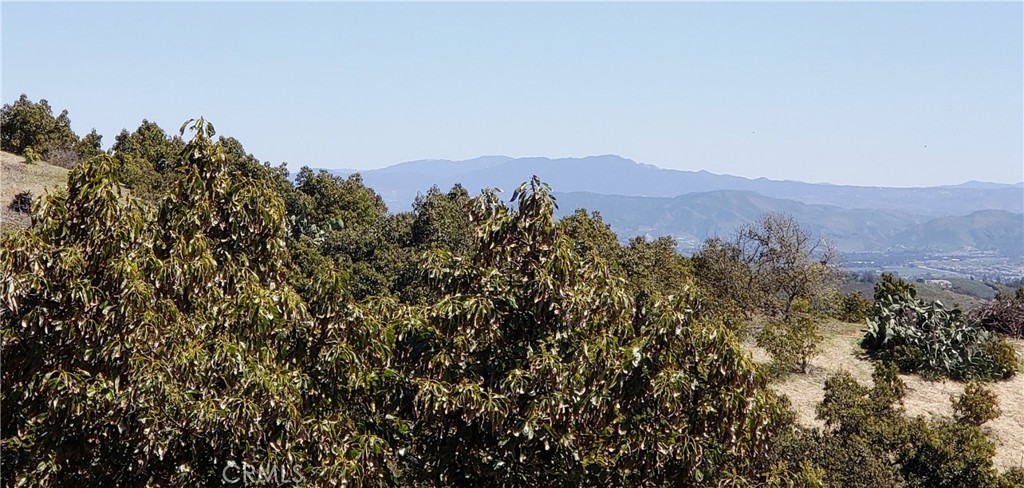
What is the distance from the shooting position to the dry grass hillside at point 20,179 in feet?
87.6

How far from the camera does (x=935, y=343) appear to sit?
830 inches

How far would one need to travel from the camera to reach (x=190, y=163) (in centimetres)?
770

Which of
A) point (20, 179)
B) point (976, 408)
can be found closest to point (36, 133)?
point (20, 179)

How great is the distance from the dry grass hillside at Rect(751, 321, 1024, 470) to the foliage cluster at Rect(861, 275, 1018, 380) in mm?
409

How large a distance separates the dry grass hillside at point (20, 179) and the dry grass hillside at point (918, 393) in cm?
2514

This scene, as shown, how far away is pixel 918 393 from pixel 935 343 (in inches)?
103

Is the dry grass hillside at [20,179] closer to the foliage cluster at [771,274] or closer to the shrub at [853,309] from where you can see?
the foliage cluster at [771,274]

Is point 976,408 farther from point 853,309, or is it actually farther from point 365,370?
point 365,370

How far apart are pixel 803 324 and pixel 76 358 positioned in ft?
63.1

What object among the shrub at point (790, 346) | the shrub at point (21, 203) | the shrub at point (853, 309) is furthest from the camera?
the shrub at point (853, 309)

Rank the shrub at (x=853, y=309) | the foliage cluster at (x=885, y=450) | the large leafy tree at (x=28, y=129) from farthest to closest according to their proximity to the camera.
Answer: the large leafy tree at (x=28, y=129) < the shrub at (x=853, y=309) < the foliage cluster at (x=885, y=450)

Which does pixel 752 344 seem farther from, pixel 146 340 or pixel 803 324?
pixel 146 340

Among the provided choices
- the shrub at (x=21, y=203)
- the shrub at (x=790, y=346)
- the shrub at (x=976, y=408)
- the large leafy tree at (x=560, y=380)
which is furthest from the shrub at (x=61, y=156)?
the shrub at (x=976, y=408)

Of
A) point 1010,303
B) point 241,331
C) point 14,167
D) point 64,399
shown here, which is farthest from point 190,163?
point 14,167
